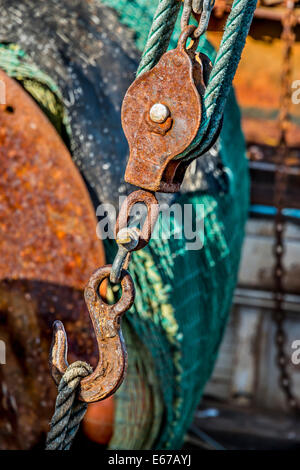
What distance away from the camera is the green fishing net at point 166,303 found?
38.4 inches

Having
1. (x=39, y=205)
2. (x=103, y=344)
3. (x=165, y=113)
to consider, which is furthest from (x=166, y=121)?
(x=39, y=205)

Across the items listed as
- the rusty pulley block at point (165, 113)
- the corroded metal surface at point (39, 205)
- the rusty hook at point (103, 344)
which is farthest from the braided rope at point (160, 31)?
the corroded metal surface at point (39, 205)

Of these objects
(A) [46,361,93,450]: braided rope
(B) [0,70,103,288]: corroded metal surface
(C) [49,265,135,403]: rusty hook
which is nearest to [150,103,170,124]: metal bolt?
(C) [49,265,135,403]: rusty hook

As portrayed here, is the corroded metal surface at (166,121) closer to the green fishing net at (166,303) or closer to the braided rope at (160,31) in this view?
the braided rope at (160,31)

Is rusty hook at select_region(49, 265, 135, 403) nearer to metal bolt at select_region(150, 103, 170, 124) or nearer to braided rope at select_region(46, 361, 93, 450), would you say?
braided rope at select_region(46, 361, 93, 450)

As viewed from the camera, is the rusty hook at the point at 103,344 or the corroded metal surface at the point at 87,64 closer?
the rusty hook at the point at 103,344

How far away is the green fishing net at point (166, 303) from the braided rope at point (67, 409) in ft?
1.18

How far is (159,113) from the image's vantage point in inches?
22.4

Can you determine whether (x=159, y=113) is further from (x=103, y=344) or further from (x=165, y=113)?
(x=103, y=344)

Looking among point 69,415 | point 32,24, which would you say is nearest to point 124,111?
point 69,415

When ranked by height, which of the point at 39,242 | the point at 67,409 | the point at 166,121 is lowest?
the point at 67,409

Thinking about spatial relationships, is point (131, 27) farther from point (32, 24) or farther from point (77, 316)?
point (77, 316)

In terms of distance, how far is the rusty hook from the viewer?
58cm

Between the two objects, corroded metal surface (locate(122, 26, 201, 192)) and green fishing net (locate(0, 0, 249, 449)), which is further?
green fishing net (locate(0, 0, 249, 449))
